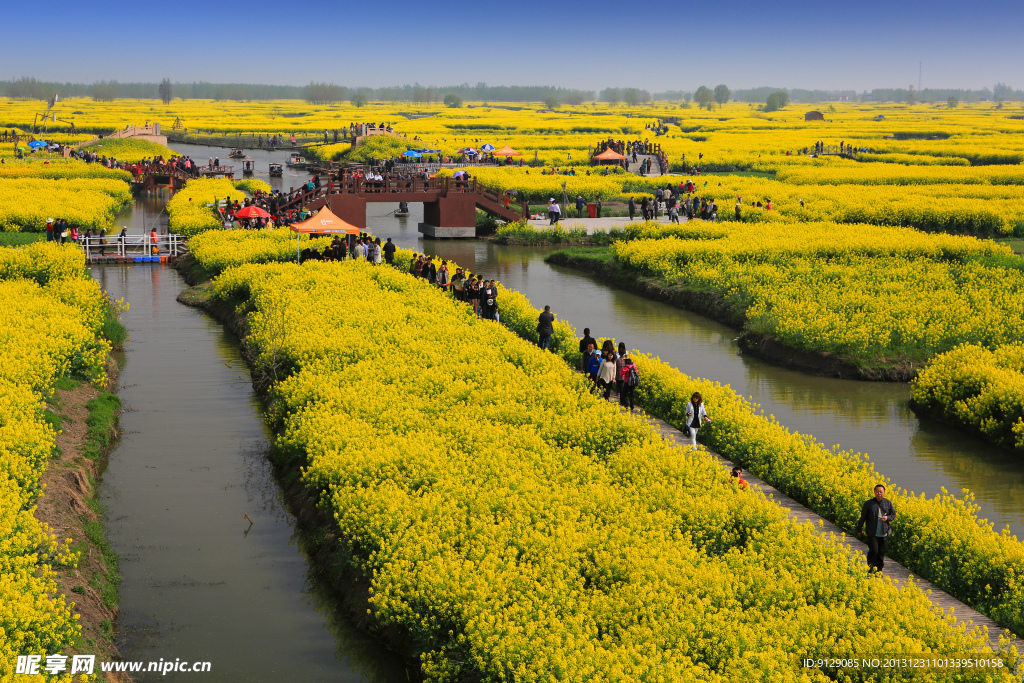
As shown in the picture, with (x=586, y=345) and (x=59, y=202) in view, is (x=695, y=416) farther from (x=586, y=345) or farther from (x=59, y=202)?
(x=59, y=202)

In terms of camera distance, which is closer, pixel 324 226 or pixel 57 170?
pixel 324 226

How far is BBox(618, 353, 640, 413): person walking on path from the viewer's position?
73.6ft

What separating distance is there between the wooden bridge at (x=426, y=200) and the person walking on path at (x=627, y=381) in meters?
32.6

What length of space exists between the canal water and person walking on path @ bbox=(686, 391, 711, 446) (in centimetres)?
152

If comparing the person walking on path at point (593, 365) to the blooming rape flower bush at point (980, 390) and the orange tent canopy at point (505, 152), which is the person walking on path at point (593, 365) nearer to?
the blooming rape flower bush at point (980, 390)

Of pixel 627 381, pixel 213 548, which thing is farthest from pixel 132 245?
pixel 213 548

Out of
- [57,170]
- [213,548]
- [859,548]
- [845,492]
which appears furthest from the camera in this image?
[57,170]

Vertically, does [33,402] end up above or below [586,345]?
below

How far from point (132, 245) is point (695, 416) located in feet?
119

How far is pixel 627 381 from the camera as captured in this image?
73.7ft

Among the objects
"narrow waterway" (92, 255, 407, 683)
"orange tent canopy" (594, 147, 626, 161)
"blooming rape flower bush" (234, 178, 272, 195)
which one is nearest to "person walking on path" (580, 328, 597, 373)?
"narrow waterway" (92, 255, 407, 683)

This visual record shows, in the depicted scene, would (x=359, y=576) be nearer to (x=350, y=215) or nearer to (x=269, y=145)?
(x=350, y=215)

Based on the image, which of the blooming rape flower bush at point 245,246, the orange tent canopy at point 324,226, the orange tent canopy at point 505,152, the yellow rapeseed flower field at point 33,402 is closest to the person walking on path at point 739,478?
the yellow rapeseed flower field at point 33,402

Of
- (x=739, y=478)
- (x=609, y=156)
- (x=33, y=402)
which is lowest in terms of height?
(x=739, y=478)
